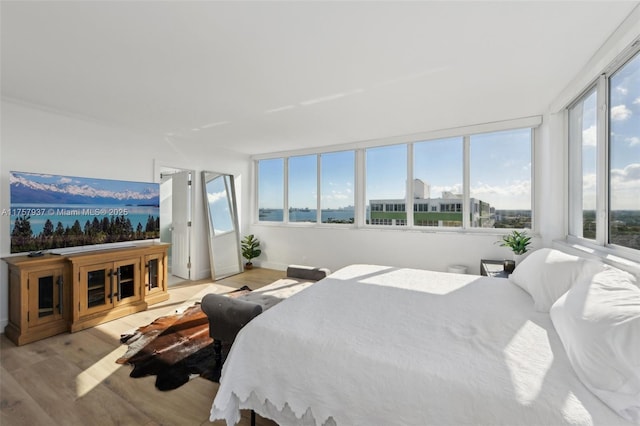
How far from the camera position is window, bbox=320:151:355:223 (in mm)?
5207

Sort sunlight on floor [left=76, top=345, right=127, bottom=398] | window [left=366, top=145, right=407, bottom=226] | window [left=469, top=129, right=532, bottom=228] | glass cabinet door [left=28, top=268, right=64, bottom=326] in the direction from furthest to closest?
window [left=366, top=145, right=407, bottom=226]
window [left=469, top=129, right=532, bottom=228]
glass cabinet door [left=28, top=268, right=64, bottom=326]
sunlight on floor [left=76, top=345, right=127, bottom=398]

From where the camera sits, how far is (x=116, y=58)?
2.20 metres

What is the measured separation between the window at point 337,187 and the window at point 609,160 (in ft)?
10.2

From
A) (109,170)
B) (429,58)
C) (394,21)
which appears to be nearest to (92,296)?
(109,170)

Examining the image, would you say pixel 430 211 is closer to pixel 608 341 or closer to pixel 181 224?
pixel 608 341

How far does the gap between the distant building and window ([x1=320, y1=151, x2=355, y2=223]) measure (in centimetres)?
48

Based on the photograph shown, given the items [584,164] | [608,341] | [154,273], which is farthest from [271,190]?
[608,341]

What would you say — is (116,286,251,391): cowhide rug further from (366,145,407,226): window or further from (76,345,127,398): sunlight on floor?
(366,145,407,226): window

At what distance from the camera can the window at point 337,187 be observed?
5.21 meters

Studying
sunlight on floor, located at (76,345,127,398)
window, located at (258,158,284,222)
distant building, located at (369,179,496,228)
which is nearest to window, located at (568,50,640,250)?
distant building, located at (369,179,496,228)

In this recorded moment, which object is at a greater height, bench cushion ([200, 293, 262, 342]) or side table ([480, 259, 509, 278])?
side table ([480, 259, 509, 278])

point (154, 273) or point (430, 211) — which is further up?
point (430, 211)

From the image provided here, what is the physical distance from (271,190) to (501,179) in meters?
4.22

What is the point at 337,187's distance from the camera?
534 cm
